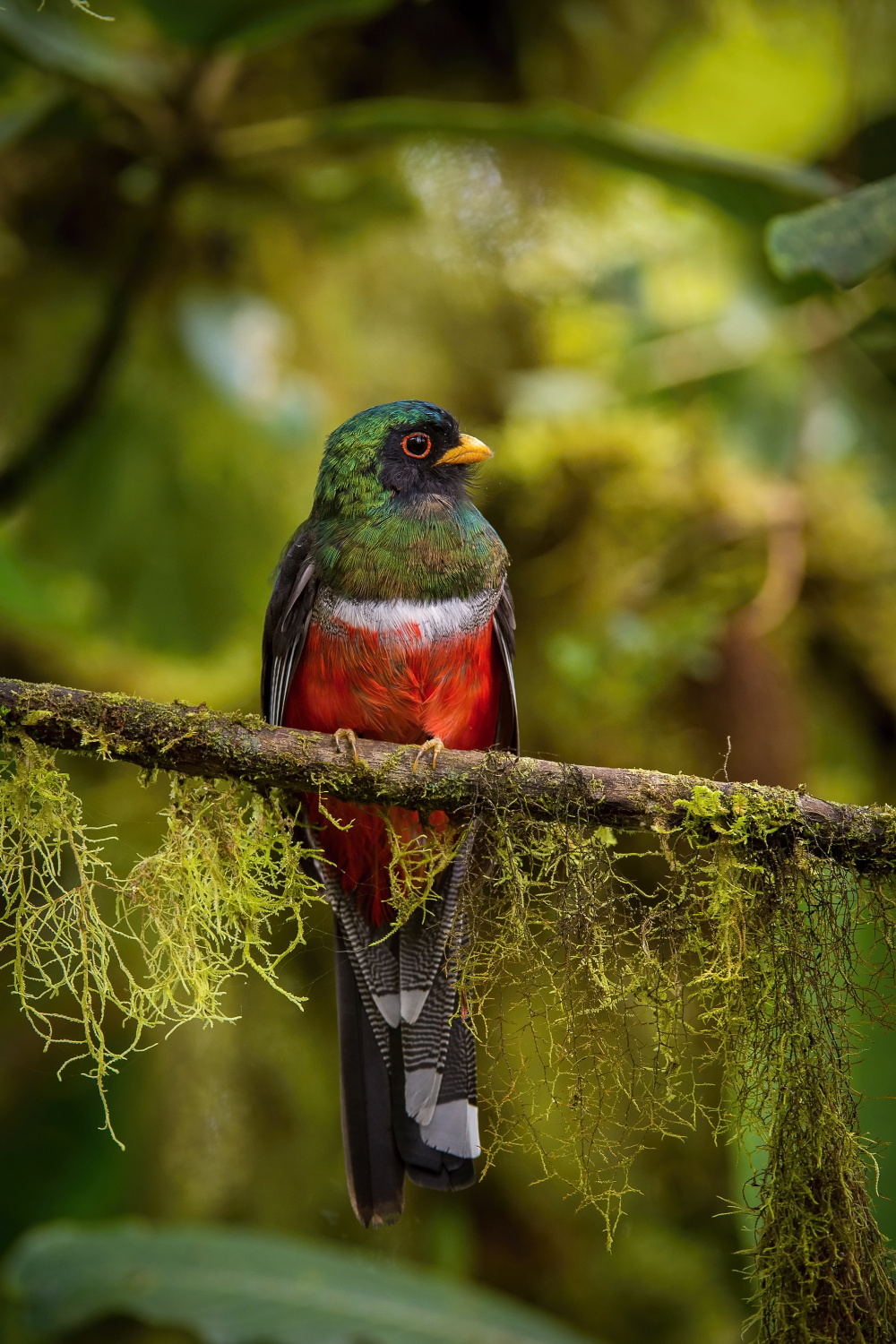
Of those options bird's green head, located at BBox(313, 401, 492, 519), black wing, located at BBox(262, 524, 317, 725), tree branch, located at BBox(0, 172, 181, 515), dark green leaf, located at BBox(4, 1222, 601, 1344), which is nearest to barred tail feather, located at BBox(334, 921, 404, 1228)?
dark green leaf, located at BBox(4, 1222, 601, 1344)

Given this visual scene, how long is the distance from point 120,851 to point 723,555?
238cm

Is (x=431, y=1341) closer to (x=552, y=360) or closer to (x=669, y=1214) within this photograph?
(x=669, y=1214)

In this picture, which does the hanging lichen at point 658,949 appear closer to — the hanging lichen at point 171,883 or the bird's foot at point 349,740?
the hanging lichen at point 171,883

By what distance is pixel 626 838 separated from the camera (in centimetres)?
421

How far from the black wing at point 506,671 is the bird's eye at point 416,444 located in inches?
15.0

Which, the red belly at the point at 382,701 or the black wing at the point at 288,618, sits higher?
the black wing at the point at 288,618

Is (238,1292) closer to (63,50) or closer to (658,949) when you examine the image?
(658,949)

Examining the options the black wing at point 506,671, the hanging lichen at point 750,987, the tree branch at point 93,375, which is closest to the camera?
the hanging lichen at point 750,987

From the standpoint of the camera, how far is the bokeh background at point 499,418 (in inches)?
152

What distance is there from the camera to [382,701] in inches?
101

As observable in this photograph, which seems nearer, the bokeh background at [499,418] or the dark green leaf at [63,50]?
the dark green leaf at [63,50]

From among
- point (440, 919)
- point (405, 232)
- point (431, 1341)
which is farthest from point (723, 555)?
point (431, 1341)

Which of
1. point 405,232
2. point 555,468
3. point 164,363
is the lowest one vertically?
point 555,468

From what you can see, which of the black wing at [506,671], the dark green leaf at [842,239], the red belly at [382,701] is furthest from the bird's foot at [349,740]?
the dark green leaf at [842,239]
